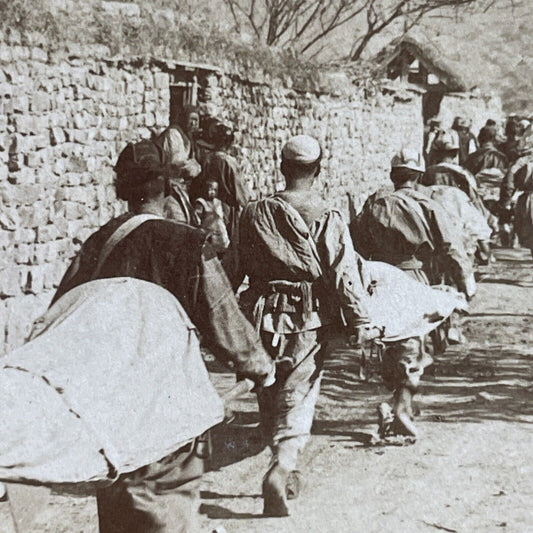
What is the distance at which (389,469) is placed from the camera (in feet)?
20.6

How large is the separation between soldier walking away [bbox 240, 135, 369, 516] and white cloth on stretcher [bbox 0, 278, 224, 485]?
196 cm

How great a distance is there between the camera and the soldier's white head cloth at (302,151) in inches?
219

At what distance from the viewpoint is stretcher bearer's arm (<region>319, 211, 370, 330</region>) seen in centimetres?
553

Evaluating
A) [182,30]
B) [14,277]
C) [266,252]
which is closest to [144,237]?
[266,252]

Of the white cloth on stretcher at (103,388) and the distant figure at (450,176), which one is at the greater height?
the distant figure at (450,176)

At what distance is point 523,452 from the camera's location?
6598 mm

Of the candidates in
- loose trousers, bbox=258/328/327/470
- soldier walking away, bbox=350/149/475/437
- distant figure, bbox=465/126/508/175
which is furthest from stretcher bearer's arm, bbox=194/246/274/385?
distant figure, bbox=465/126/508/175

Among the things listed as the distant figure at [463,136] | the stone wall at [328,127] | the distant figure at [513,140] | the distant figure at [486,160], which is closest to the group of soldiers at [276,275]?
the stone wall at [328,127]

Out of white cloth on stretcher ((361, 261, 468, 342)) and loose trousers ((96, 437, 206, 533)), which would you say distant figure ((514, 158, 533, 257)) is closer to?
white cloth on stretcher ((361, 261, 468, 342))

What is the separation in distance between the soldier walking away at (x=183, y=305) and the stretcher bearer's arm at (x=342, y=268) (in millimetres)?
1670

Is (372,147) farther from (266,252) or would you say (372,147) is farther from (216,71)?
(266,252)

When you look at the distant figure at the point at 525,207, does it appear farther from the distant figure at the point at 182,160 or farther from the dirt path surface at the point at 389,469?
the distant figure at the point at 182,160

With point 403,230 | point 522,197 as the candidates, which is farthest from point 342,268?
point 522,197

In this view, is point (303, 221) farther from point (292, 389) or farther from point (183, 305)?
point (183, 305)
